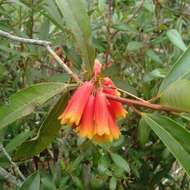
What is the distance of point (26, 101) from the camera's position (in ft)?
3.44

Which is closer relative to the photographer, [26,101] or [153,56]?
[26,101]

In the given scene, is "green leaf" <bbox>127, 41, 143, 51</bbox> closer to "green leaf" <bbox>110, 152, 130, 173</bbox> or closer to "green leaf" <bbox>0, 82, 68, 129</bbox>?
"green leaf" <bbox>110, 152, 130, 173</bbox>

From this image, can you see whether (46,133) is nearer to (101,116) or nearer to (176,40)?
(101,116)

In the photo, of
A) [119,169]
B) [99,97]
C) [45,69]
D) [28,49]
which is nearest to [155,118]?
[99,97]

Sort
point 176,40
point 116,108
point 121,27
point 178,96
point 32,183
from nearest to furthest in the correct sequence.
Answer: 1. point 178,96
2. point 116,108
3. point 32,183
4. point 176,40
5. point 121,27

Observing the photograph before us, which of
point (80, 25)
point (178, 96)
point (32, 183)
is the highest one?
point (80, 25)

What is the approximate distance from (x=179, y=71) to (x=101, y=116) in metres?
0.22

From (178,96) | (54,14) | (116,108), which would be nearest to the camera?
(178,96)

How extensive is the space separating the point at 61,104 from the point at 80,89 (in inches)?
4.2

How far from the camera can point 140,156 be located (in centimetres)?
190

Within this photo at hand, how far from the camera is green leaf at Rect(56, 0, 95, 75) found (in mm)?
1143

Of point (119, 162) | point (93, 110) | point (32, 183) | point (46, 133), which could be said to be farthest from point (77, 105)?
point (119, 162)

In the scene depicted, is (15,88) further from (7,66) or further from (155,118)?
(155,118)

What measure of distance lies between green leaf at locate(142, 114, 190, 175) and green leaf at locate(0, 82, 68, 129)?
0.20 meters
